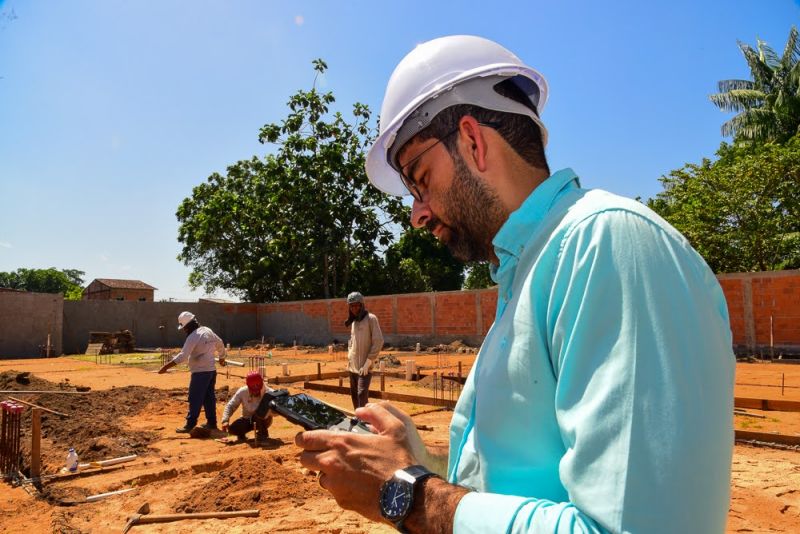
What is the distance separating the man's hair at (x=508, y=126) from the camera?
48.3 inches

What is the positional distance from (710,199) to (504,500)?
22.3 m

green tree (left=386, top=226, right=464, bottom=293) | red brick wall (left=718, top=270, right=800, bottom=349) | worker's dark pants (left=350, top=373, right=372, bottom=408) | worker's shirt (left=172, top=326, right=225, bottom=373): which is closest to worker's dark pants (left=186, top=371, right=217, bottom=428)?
worker's shirt (left=172, top=326, right=225, bottom=373)

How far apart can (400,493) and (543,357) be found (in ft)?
1.22

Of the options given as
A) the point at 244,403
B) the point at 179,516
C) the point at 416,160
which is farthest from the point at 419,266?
the point at 416,160

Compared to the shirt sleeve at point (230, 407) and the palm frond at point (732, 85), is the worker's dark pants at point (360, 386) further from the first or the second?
the palm frond at point (732, 85)

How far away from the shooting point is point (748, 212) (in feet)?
64.0

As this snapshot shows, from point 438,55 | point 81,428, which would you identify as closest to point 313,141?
point 81,428

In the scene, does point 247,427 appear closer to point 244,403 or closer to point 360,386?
point 244,403

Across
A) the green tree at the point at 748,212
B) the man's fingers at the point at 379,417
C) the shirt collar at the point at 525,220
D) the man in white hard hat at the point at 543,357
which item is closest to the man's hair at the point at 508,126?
the man in white hard hat at the point at 543,357

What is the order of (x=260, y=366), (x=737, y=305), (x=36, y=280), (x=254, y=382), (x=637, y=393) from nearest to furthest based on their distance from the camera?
(x=637, y=393)
(x=254, y=382)
(x=737, y=305)
(x=260, y=366)
(x=36, y=280)

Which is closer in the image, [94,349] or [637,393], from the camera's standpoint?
[637,393]

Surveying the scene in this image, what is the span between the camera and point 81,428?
8.86 m

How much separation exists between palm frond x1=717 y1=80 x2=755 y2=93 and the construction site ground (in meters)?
19.3

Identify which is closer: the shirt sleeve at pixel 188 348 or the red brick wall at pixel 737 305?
the shirt sleeve at pixel 188 348
